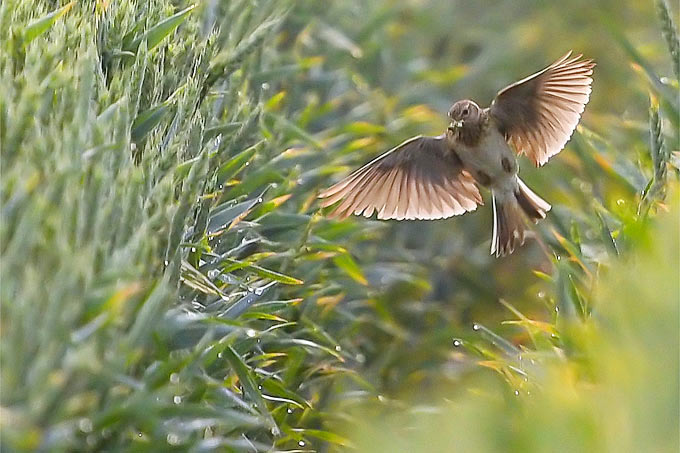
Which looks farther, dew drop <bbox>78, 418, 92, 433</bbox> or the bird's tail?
the bird's tail

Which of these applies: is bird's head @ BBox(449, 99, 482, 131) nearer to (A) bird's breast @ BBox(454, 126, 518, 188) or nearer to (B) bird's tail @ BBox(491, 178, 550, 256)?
(A) bird's breast @ BBox(454, 126, 518, 188)

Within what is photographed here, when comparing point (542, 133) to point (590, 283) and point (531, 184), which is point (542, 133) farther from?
point (531, 184)

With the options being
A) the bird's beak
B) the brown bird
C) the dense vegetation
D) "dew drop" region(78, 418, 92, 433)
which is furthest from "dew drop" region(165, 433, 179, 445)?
the bird's beak

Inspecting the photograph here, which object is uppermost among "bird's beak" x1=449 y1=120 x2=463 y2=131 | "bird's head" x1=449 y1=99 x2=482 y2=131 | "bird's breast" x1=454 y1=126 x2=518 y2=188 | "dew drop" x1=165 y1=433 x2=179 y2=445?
"dew drop" x1=165 y1=433 x2=179 y2=445

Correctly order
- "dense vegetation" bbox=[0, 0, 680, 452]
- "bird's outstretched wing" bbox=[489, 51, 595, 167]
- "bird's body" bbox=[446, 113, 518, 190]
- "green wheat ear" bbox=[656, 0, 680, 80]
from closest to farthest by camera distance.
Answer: "dense vegetation" bbox=[0, 0, 680, 452], "green wheat ear" bbox=[656, 0, 680, 80], "bird's outstretched wing" bbox=[489, 51, 595, 167], "bird's body" bbox=[446, 113, 518, 190]

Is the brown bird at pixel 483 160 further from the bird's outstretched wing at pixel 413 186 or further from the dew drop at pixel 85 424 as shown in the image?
the dew drop at pixel 85 424

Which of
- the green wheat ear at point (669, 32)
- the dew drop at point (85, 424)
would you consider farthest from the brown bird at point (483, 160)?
the dew drop at point (85, 424)

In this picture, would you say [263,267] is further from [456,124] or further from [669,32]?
[669,32]

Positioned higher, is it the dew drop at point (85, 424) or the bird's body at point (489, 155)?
the dew drop at point (85, 424)
